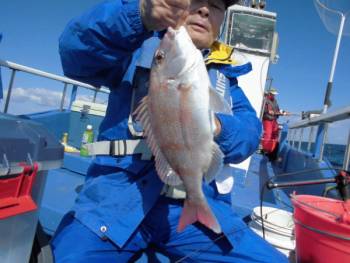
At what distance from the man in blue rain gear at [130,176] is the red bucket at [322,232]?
7.8 inches

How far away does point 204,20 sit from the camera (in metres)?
1.96

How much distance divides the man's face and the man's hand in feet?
1.24

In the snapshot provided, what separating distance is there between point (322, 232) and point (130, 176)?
3.80 ft

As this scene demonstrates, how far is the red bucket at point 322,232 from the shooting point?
176cm

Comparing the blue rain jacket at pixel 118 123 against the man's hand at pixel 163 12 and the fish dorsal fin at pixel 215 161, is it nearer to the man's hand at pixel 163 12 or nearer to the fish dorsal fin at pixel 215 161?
the man's hand at pixel 163 12

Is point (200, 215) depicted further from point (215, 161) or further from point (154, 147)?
point (154, 147)

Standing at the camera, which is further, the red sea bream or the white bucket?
the white bucket

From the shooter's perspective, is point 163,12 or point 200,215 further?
point 200,215

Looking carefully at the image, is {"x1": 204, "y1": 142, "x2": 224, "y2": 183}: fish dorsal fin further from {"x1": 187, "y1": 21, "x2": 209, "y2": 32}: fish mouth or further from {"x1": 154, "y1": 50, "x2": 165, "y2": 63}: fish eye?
{"x1": 187, "y1": 21, "x2": 209, "y2": 32}: fish mouth

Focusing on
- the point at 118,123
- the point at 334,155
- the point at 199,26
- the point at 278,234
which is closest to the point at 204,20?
the point at 199,26

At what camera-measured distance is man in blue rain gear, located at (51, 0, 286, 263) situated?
1.73 metres

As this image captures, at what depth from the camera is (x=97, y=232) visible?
181 cm

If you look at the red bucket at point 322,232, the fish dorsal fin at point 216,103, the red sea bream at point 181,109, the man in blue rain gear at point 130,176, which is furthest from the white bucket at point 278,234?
the fish dorsal fin at point 216,103

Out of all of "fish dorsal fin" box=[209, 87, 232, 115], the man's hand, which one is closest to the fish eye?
the man's hand
